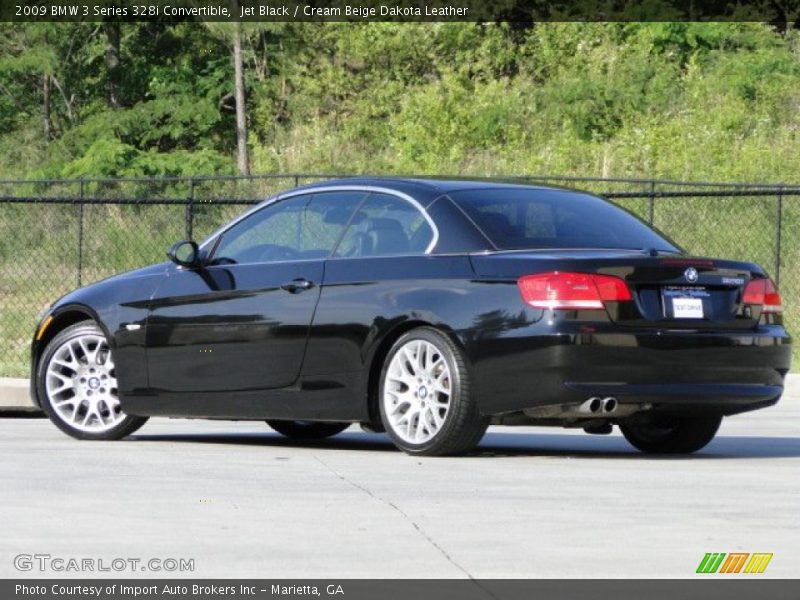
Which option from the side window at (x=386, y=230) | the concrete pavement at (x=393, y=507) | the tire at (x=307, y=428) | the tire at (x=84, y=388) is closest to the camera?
the concrete pavement at (x=393, y=507)

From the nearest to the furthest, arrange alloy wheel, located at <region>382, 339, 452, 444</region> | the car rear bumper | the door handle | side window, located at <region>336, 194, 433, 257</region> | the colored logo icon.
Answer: the colored logo icon, the car rear bumper, alloy wheel, located at <region>382, 339, 452, 444</region>, side window, located at <region>336, 194, 433, 257</region>, the door handle

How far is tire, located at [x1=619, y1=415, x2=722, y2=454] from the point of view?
11469 millimetres

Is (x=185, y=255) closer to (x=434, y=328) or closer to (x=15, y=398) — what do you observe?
(x=434, y=328)

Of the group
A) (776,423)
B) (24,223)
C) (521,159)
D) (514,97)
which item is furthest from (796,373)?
(514,97)

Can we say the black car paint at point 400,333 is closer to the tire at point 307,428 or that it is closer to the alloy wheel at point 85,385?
the alloy wheel at point 85,385

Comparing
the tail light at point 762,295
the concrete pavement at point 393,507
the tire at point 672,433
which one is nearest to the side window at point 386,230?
the concrete pavement at point 393,507

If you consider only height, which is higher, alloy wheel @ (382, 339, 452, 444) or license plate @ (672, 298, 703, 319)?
license plate @ (672, 298, 703, 319)

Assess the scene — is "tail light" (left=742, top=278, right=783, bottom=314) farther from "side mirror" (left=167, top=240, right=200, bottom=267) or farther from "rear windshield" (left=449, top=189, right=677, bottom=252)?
"side mirror" (left=167, top=240, right=200, bottom=267)

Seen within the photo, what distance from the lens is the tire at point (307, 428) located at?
496 inches

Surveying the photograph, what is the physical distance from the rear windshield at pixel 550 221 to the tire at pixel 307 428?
2.20 metres

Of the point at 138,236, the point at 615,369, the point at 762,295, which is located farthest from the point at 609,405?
the point at 138,236

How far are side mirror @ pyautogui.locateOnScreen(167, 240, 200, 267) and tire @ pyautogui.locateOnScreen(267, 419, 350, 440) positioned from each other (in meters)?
1.30

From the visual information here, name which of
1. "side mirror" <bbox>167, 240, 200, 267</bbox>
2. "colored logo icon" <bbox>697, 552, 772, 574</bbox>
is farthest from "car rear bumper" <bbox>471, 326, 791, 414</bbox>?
"colored logo icon" <bbox>697, 552, 772, 574</bbox>

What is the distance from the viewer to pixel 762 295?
1085 centimetres
